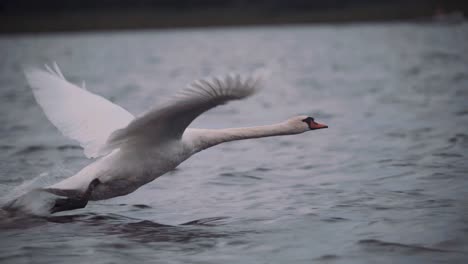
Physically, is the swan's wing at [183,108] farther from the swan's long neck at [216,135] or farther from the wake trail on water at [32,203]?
the wake trail on water at [32,203]

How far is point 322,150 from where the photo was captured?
1256 centimetres

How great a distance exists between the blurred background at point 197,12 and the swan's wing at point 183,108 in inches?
2839

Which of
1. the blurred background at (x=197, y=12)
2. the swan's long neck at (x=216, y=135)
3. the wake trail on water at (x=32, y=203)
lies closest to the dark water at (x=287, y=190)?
the wake trail on water at (x=32, y=203)

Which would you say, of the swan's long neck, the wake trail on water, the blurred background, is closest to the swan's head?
the swan's long neck

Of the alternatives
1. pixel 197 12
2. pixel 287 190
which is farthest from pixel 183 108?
pixel 197 12

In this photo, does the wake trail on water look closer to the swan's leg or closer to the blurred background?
the swan's leg

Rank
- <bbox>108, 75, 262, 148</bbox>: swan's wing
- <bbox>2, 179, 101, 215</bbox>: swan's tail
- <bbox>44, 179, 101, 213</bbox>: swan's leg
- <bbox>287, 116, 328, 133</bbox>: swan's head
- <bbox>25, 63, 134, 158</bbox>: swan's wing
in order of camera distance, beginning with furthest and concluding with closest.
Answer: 1. <bbox>25, 63, 134, 158</bbox>: swan's wing
2. <bbox>287, 116, 328, 133</bbox>: swan's head
3. <bbox>2, 179, 101, 215</bbox>: swan's tail
4. <bbox>44, 179, 101, 213</bbox>: swan's leg
5. <bbox>108, 75, 262, 148</bbox>: swan's wing

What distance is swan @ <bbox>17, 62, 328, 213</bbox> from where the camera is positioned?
698 centimetres

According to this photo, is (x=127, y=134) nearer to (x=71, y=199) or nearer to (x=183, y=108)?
(x=183, y=108)

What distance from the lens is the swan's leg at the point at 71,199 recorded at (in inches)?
317

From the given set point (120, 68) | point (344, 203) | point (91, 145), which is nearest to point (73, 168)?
point (91, 145)

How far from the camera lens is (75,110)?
9109 mm

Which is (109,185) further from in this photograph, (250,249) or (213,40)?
(213,40)

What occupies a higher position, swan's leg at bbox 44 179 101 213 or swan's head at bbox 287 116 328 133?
swan's head at bbox 287 116 328 133
